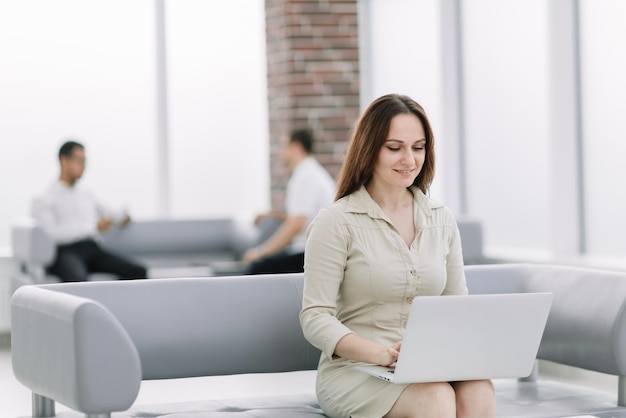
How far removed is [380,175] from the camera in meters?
3.45

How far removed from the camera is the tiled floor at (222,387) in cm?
577

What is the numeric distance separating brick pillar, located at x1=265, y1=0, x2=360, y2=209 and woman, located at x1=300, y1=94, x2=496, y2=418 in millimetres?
5791

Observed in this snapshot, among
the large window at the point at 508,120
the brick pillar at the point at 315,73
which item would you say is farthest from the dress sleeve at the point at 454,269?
the brick pillar at the point at 315,73

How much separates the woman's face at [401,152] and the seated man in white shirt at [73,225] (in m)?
4.86

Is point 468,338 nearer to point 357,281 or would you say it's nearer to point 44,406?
point 357,281

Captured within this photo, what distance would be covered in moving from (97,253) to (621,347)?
528 centimetres

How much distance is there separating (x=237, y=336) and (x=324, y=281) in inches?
20.2

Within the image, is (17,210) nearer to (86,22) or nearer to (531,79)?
(86,22)

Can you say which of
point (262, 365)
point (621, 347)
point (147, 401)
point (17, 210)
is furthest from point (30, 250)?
point (621, 347)

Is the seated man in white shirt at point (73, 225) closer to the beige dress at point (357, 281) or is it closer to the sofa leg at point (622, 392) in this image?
the beige dress at point (357, 281)

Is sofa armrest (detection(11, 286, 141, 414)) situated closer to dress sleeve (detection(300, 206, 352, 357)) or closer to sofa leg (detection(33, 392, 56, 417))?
sofa leg (detection(33, 392, 56, 417))

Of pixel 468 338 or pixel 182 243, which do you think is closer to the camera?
pixel 468 338

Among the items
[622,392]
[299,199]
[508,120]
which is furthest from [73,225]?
[622,392]

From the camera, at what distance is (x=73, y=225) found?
8.12 metres
